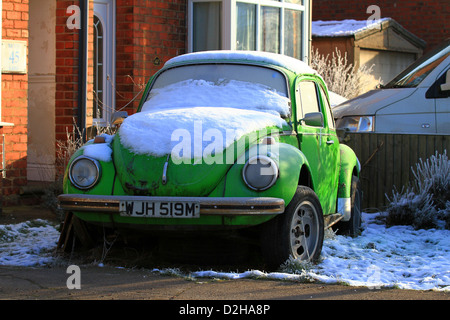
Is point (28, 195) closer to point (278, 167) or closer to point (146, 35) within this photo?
point (146, 35)

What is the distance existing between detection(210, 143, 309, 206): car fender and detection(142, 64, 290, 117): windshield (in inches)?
31.3

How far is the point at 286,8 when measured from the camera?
A: 14094 mm

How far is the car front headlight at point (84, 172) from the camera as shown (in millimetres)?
6488

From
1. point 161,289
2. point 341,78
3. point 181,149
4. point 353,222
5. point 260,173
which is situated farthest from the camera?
point 341,78

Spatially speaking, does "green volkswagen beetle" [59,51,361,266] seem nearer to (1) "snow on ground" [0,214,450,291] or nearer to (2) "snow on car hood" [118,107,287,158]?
(2) "snow on car hood" [118,107,287,158]

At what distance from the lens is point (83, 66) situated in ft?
35.9

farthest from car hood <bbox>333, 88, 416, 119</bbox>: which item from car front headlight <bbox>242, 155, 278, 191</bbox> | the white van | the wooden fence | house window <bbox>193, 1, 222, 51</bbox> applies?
car front headlight <bbox>242, 155, 278, 191</bbox>

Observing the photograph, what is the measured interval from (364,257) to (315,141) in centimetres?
113

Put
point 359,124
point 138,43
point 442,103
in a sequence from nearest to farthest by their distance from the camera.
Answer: point 442,103, point 359,124, point 138,43

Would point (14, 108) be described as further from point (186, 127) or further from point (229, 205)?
point (229, 205)

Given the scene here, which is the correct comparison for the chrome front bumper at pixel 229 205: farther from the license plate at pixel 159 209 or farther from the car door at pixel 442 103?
the car door at pixel 442 103

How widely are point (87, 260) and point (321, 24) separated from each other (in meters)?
17.0

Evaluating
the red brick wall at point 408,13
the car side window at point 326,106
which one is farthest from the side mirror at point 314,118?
the red brick wall at point 408,13

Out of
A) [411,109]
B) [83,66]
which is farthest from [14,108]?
[411,109]
